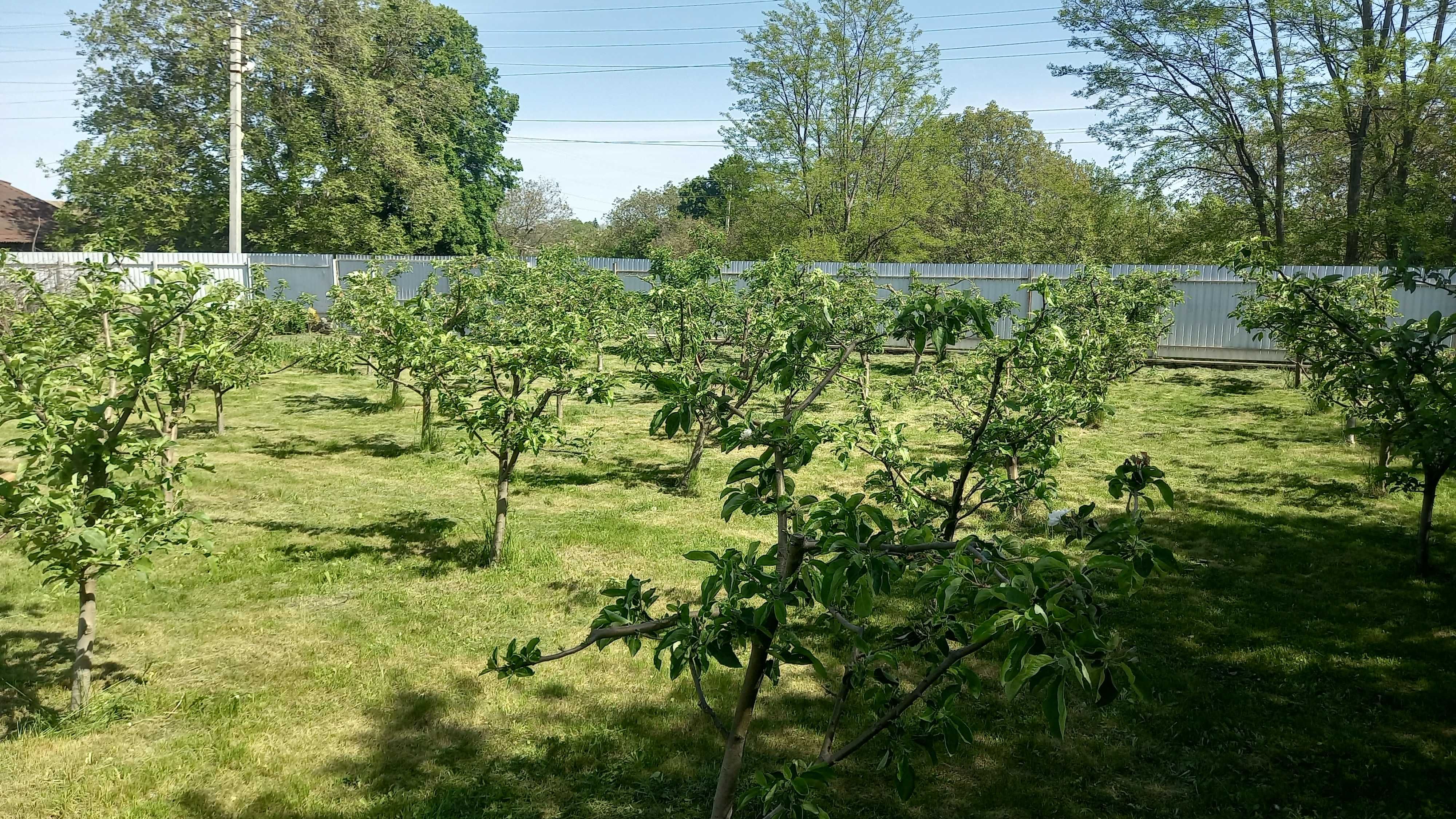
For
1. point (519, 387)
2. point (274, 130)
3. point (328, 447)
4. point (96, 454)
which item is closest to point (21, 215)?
point (274, 130)

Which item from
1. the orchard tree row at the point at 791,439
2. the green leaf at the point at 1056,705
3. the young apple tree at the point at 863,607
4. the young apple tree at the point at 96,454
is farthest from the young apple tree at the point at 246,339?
the green leaf at the point at 1056,705

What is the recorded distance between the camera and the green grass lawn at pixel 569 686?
13.6 feet

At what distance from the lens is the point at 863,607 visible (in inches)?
69.6

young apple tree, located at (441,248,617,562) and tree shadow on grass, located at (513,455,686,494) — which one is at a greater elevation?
young apple tree, located at (441,248,617,562)

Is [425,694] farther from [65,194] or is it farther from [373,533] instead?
[65,194]

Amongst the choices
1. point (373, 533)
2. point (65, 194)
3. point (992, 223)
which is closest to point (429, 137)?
point (65, 194)

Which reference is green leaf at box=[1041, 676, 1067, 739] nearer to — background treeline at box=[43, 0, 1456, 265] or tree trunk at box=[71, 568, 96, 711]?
tree trunk at box=[71, 568, 96, 711]

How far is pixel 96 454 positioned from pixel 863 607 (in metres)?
3.97

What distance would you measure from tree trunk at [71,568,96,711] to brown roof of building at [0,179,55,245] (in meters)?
37.9

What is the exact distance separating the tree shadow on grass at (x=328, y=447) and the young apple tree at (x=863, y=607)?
9079 millimetres

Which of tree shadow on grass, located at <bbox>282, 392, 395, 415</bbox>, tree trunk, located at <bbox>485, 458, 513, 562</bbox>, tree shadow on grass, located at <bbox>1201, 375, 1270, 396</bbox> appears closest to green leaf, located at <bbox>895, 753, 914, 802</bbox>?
tree trunk, located at <bbox>485, 458, 513, 562</bbox>

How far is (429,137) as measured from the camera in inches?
1188

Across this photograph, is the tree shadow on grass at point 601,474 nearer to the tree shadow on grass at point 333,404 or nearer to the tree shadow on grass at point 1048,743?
the tree shadow on grass at point 1048,743

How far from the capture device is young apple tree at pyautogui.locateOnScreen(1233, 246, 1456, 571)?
4.58 meters
